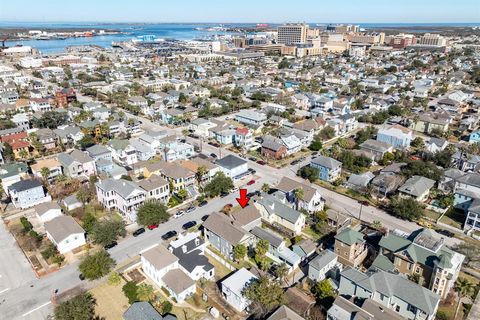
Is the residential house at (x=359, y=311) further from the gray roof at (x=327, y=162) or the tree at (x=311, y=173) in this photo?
the gray roof at (x=327, y=162)

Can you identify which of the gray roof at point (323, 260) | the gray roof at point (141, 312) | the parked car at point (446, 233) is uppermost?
the gray roof at point (323, 260)

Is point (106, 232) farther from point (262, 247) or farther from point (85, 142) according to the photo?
point (85, 142)

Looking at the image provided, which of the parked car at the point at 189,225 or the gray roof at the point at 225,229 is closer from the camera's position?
the gray roof at the point at 225,229

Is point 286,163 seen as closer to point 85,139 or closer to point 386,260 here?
point 386,260

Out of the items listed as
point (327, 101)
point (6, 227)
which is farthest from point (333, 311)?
point (327, 101)

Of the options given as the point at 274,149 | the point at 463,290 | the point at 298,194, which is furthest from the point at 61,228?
the point at 463,290

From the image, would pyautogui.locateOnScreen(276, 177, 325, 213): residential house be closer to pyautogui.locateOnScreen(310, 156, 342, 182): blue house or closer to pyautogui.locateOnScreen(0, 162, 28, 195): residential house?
pyautogui.locateOnScreen(310, 156, 342, 182): blue house

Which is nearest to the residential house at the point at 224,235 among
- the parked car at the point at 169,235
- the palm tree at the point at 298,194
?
the parked car at the point at 169,235
